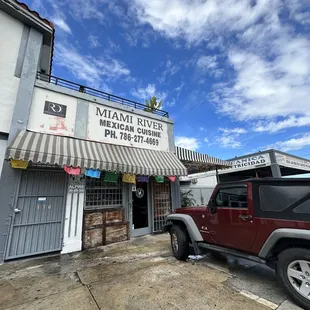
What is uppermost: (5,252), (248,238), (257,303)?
(248,238)

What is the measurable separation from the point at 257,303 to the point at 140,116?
739cm

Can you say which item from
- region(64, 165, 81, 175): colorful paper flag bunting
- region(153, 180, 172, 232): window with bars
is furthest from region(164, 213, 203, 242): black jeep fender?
region(153, 180, 172, 232): window with bars

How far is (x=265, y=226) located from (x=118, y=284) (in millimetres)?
3098

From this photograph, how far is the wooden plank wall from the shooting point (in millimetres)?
6609

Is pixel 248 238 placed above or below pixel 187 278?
above

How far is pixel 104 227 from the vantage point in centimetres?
699

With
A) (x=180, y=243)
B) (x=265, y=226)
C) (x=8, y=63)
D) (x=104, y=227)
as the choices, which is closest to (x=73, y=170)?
(x=104, y=227)

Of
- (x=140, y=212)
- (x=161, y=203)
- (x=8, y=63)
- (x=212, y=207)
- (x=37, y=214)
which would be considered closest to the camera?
(x=212, y=207)

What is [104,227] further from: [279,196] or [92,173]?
[279,196]

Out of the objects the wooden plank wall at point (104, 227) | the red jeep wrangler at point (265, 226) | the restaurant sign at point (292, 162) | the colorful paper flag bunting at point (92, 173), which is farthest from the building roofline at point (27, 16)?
the restaurant sign at point (292, 162)

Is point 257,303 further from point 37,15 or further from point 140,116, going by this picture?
point 37,15

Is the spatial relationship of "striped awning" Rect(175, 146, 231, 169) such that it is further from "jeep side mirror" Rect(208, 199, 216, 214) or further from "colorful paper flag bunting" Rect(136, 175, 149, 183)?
"jeep side mirror" Rect(208, 199, 216, 214)

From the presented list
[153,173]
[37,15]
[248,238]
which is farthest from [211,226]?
[37,15]

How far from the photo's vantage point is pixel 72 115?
679 cm
